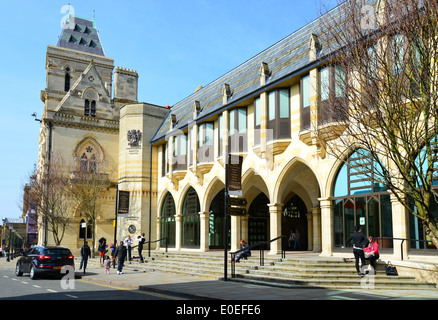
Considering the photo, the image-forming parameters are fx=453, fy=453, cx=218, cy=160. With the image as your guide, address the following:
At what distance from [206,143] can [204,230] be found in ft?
18.3

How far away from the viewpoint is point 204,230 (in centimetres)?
2905

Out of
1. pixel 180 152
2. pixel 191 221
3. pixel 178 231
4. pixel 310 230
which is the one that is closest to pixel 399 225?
pixel 310 230

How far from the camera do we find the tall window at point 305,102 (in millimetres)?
20984

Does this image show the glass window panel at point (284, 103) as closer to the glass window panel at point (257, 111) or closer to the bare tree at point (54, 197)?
the glass window panel at point (257, 111)

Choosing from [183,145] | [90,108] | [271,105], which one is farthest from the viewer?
[90,108]

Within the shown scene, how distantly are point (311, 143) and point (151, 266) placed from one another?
34.3ft

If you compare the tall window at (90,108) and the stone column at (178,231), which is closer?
the stone column at (178,231)

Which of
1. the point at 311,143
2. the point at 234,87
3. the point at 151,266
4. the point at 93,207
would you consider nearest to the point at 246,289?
the point at 311,143

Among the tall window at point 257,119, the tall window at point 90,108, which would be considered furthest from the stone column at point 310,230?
the tall window at point 90,108

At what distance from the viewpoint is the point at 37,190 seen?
38.1m

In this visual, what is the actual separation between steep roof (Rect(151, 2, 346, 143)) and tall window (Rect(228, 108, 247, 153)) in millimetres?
683

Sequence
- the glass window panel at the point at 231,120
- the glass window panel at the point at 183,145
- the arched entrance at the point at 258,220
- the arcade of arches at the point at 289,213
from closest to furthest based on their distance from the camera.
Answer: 1. the arcade of arches at the point at 289,213
2. the glass window panel at the point at 231,120
3. the arched entrance at the point at 258,220
4. the glass window panel at the point at 183,145

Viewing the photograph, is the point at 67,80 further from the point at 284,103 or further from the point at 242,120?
the point at 284,103

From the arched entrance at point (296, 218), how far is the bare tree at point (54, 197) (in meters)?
18.4
